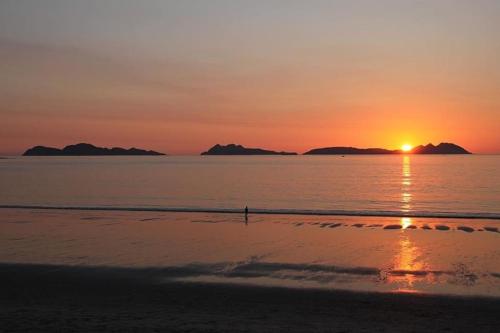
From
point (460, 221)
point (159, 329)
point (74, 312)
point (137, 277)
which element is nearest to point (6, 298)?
point (74, 312)

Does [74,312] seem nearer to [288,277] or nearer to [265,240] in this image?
[288,277]

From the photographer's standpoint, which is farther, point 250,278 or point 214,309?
point 250,278

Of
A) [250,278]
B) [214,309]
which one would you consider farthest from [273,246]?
[214,309]

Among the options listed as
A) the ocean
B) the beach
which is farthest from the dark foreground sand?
the ocean

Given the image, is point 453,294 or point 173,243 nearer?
point 453,294

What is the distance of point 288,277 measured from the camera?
57.3ft

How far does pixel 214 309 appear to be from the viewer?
13.5m

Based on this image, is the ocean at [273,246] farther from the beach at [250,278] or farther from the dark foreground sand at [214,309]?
the dark foreground sand at [214,309]

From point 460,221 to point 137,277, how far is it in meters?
24.2

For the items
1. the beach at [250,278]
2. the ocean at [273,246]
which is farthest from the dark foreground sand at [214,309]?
the ocean at [273,246]

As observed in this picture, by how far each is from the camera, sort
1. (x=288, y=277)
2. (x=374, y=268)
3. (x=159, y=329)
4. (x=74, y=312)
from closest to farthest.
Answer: (x=159, y=329) → (x=74, y=312) → (x=288, y=277) → (x=374, y=268)

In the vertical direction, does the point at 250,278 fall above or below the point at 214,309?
below

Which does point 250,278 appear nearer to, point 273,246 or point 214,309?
point 214,309

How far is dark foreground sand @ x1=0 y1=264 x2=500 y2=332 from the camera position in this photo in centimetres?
1184
